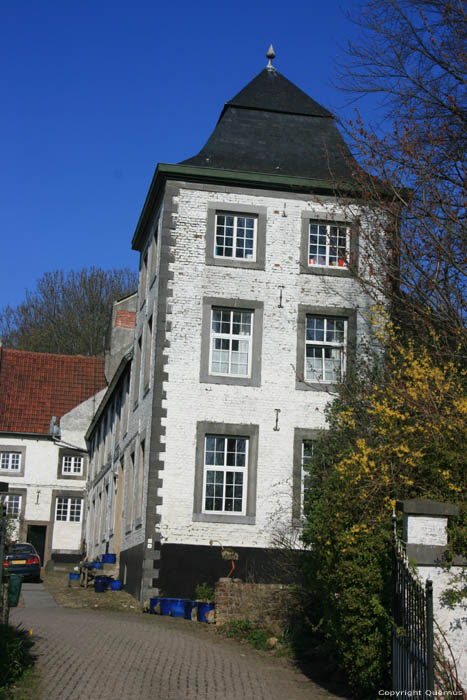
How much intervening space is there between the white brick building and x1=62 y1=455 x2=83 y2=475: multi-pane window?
18.1 m

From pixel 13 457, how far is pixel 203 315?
21678 mm

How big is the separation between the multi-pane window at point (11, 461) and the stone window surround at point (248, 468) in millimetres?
21371

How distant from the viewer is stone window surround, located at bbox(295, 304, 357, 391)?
21625 millimetres

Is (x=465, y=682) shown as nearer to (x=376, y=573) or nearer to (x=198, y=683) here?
(x=376, y=573)

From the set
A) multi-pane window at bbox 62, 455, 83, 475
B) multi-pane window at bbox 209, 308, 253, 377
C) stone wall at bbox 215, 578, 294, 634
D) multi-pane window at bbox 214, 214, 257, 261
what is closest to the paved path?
stone wall at bbox 215, 578, 294, 634

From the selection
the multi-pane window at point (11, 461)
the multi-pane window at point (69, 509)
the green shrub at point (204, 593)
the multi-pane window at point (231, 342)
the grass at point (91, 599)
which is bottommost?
the grass at point (91, 599)

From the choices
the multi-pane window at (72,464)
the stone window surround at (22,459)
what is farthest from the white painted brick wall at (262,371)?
the multi-pane window at (72,464)

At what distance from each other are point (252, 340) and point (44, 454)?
21.5 metres

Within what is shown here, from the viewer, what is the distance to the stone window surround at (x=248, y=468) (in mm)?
20500

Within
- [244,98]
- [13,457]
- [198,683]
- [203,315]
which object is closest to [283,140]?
[244,98]

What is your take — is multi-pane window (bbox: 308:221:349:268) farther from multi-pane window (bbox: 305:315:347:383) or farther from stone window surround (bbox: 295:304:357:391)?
multi-pane window (bbox: 305:315:347:383)

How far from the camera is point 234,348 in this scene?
21688mm

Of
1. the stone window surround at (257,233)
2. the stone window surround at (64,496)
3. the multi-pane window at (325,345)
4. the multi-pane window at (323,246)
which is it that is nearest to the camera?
the stone window surround at (257,233)

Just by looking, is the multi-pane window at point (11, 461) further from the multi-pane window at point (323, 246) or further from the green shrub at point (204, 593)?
the multi-pane window at point (323, 246)
